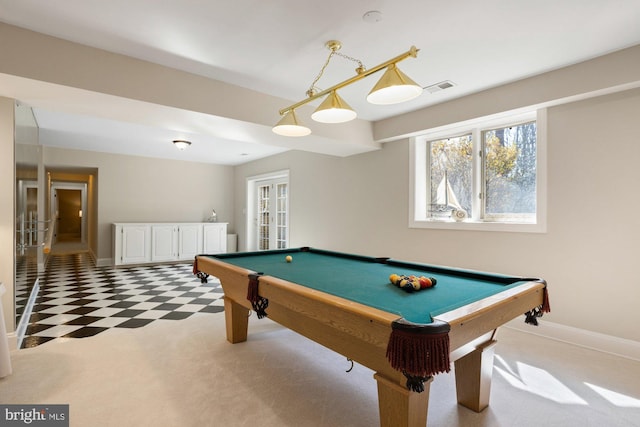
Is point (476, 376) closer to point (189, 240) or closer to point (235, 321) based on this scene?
point (235, 321)

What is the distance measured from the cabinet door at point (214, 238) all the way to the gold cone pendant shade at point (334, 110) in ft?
18.6

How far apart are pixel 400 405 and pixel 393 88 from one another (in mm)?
1594

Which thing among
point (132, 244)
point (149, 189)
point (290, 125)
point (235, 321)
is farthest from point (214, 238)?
point (290, 125)

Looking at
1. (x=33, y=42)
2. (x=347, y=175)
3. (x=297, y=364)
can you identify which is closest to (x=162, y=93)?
(x=33, y=42)

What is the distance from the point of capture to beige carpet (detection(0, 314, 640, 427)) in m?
1.77

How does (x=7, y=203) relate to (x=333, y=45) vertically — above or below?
below

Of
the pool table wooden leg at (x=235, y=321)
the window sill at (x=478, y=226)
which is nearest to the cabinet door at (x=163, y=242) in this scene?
the pool table wooden leg at (x=235, y=321)

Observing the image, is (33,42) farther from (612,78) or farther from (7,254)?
(612,78)

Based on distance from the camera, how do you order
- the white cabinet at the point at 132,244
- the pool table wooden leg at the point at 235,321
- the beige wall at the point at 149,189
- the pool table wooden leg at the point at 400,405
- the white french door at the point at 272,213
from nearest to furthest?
the pool table wooden leg at the point at 400,405 < the pool table wooden leg at the point at 235,321 < the white cabinet at the point at 132,244 < the beige wall at the point at 149,189 < the white french door at the point at 272,213

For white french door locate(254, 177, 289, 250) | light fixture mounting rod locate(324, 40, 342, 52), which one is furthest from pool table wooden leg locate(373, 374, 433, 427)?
white french door locate(254, 177, 289, 250)

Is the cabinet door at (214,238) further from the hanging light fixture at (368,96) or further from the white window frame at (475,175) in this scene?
the hanging light fixture at (368,96)

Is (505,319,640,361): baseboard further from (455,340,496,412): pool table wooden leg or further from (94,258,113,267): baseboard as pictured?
(94,258,113,267): baseboard

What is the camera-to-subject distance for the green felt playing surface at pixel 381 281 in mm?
1485

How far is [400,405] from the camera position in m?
1.31
